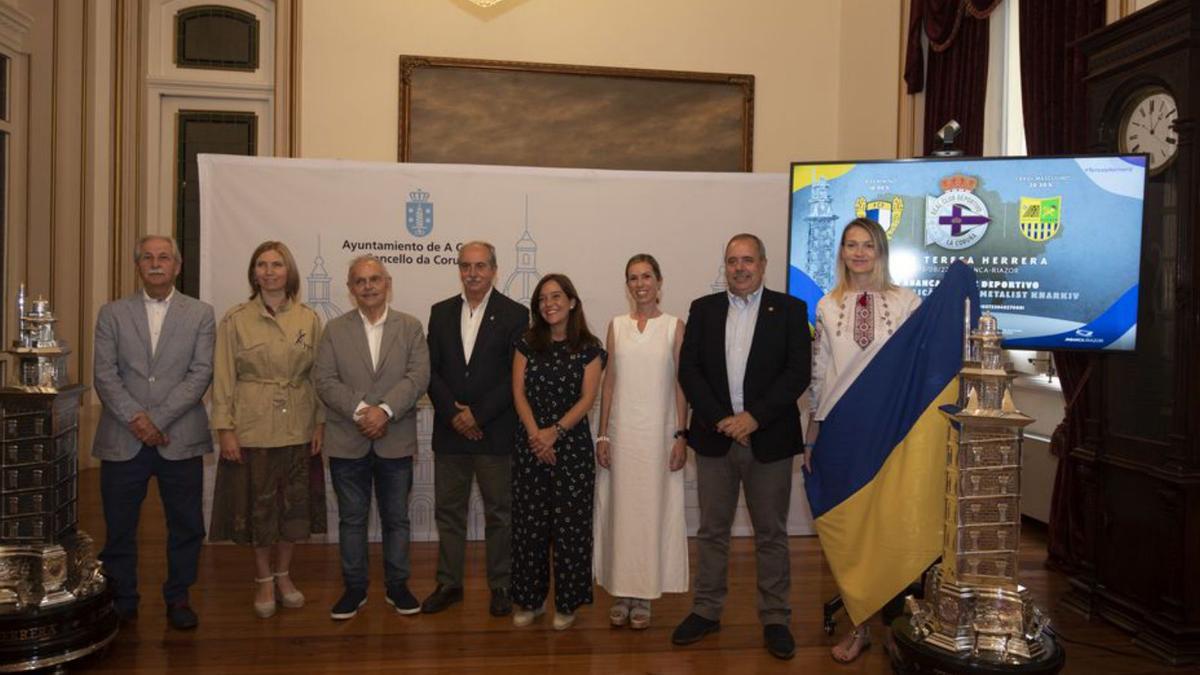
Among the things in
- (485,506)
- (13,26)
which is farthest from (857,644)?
(13,26)

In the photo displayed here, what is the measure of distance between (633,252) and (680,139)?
7.51 ft

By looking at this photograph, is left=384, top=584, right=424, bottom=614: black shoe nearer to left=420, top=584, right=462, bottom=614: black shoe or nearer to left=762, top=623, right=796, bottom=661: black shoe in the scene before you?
left=420, top=584, right=462, bottom=614: black shoe

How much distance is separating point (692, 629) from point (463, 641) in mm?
876

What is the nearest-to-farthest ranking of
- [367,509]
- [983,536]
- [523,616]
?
[983,536] < [523,616] < [367,509]

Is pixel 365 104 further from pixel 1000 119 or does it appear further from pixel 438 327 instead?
pixel 1000 119

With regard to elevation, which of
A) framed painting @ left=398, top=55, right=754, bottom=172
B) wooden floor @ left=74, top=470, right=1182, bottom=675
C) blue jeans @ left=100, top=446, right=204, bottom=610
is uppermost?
framed painting @ left=398, top=55, right=754, bottom=172

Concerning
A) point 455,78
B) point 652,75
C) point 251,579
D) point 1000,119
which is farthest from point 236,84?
point 1000,119

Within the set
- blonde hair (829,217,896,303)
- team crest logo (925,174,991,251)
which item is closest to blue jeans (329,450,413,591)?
blonde hair (829,217,896,303)

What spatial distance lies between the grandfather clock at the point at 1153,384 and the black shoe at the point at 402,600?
2.86 metres

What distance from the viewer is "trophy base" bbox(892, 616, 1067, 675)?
2.71 metres

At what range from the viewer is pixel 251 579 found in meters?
4.20

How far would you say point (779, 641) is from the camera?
331cm

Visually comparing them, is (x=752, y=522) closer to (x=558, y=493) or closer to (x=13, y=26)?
(x=558, y=493)

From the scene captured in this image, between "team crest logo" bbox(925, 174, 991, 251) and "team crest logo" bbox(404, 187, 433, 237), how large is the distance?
2.52 m
